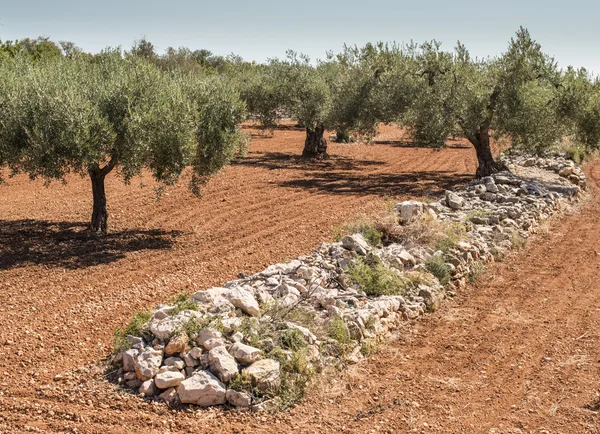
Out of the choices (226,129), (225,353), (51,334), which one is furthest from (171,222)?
(225,353)

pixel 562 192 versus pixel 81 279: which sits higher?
pixel 562 192

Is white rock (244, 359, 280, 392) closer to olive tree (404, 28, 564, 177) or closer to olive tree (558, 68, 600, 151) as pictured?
olive tree (404, 28, 564, 177)

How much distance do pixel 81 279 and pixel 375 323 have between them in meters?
6.68

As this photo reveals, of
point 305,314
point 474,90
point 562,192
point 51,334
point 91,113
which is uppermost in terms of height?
point 474,90

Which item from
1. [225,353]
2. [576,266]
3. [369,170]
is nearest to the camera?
[225,353]

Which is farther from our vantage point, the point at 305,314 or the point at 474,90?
the point at 474,90

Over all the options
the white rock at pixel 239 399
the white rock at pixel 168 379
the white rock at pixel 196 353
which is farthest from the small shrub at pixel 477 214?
the white rock at pixel 168 379

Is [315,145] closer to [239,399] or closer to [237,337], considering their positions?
[237,337]

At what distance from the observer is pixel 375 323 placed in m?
11.4

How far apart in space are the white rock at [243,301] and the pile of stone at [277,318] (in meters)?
0.02

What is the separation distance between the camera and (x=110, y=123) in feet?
50.8

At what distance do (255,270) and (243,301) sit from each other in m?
4.17

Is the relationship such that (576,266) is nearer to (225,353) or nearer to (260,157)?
(225,353)

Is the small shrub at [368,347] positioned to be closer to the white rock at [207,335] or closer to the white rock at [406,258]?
the white rock at [207,335]
